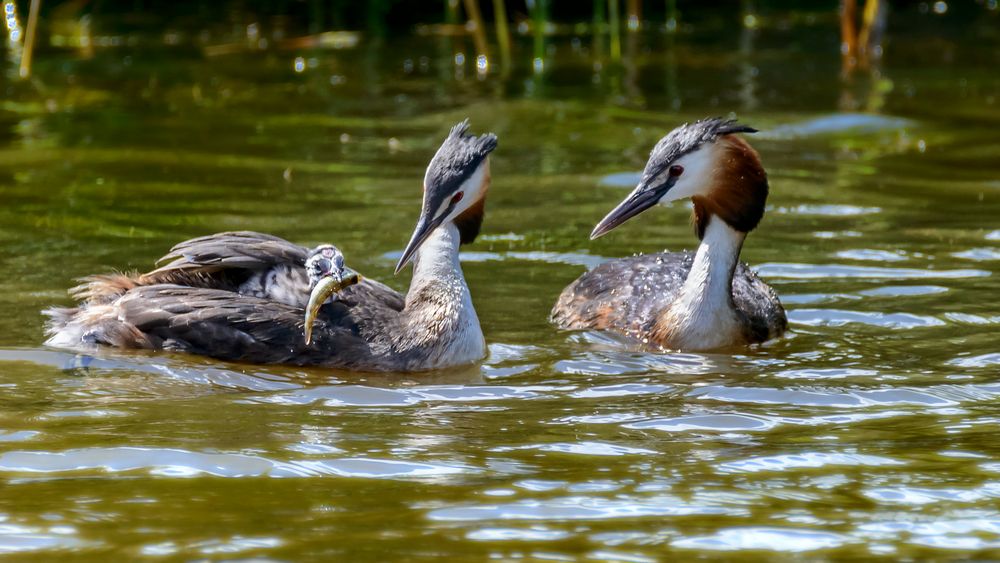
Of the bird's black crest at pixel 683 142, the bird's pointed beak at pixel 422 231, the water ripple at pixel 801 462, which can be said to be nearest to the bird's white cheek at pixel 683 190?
the bird's black crest at pixel 683 142

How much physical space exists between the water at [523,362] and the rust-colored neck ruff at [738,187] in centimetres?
64

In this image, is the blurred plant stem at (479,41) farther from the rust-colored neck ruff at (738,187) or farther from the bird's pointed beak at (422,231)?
the bird's pointed beak at (422,231)

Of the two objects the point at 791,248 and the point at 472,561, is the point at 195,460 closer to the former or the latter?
the point at 472,561

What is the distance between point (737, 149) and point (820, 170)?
3.54 meters

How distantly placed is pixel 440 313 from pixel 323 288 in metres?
0.68

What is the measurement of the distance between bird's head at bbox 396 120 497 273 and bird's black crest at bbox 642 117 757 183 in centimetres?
87

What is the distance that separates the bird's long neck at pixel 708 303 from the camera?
25.3 feet

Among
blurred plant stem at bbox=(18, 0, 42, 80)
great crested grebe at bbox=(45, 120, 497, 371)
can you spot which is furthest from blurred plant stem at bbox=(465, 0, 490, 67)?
great crested grebe at bbox=(45, 120, 497, 371)

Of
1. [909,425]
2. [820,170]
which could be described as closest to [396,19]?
[820,170]

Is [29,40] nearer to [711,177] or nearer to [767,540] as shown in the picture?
[711,177]

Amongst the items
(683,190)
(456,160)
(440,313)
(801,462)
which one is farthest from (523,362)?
(801,462)

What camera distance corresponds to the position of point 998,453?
218 inches

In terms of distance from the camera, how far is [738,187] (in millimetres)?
7980

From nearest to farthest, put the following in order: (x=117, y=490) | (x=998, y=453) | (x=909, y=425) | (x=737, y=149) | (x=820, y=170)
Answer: (x=117, y=490) → (x=998, y=453) → (x=909, y=425) → (x=737, y=149) → (x=820, y=170)
